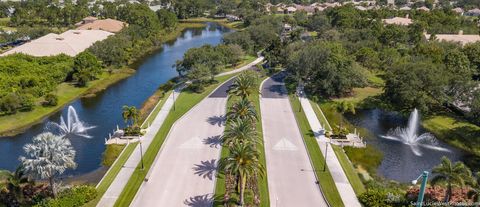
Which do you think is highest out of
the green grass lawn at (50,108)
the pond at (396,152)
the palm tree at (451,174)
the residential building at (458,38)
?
the residential building at (458,38)

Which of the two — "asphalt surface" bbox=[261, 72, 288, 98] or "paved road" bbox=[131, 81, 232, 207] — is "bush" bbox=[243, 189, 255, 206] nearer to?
"paved road" bbox=[131, 81, 232, 207]

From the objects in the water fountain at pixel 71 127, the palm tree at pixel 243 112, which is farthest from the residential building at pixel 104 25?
the palm tree at pixel 243 112

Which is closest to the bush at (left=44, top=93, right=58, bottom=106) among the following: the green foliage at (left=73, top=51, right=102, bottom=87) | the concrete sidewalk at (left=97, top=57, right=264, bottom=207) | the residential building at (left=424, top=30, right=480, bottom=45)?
the green foliage at (left=73, top=51, right=102, bottom=87)

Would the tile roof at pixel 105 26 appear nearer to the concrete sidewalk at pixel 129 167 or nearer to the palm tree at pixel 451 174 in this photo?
the concrete sidewalk at pixel 129 167

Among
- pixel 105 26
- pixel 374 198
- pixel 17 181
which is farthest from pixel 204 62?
pixel 105 26

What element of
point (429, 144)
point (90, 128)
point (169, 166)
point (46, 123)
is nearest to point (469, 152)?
point (429, 144)

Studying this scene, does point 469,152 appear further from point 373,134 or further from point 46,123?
point 46,123
